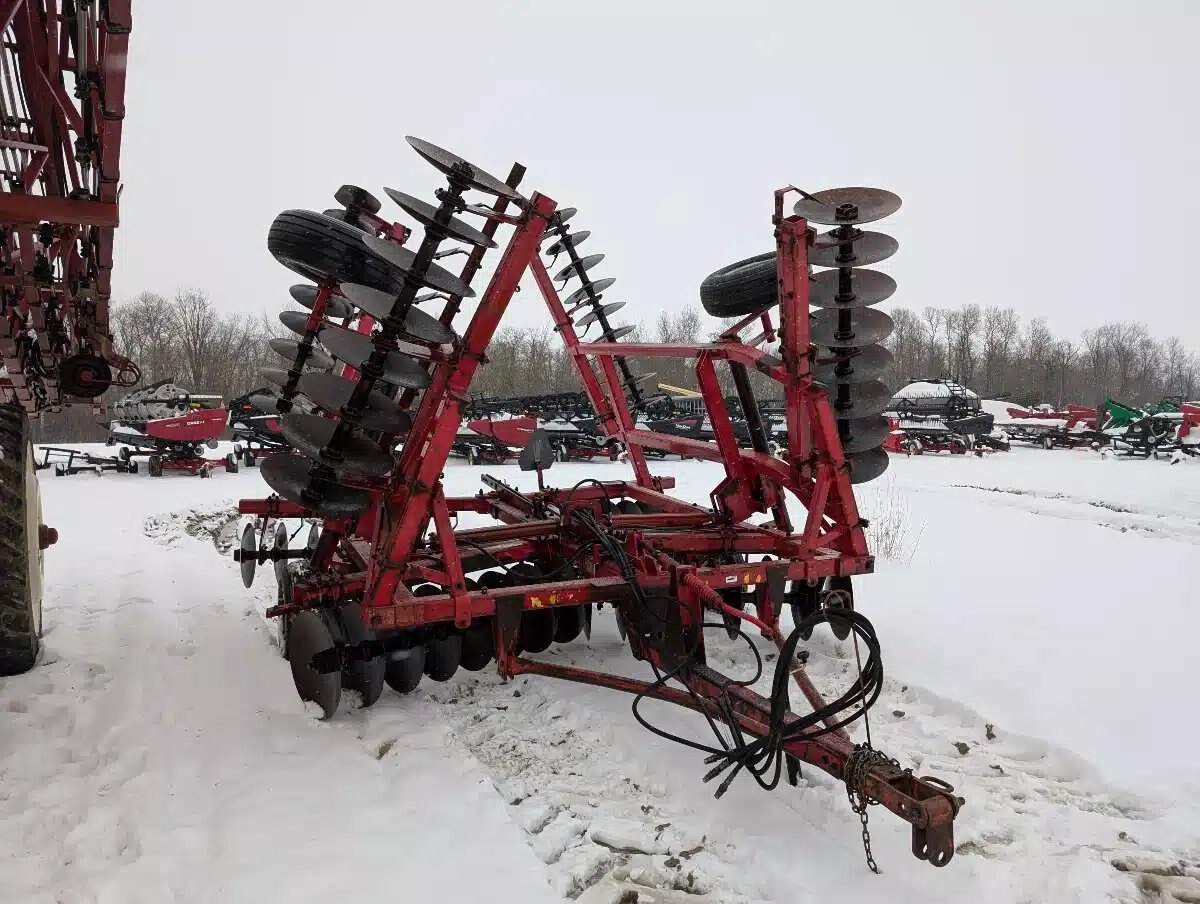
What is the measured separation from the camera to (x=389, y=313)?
123 inches

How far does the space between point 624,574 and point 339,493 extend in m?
1.37

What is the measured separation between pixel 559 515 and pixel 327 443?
78.4 inches

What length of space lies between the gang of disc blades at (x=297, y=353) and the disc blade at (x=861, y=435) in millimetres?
3101

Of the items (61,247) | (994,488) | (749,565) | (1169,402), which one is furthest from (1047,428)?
(61,247)

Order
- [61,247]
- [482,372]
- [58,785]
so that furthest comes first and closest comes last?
[482,372] → [61,247] → [58,785]

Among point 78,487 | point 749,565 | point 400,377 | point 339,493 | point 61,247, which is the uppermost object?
point 61,247

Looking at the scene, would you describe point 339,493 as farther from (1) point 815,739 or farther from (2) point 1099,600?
(2) point 1099,600

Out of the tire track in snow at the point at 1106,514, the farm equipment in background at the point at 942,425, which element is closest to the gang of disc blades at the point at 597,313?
the tire track in snow at the point at 1106,514

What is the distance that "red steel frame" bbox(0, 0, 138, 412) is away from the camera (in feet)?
8.38

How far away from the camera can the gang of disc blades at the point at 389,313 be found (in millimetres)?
3117

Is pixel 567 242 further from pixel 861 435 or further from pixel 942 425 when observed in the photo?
pixel 942 425

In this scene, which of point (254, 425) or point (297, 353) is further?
point (254, 425)

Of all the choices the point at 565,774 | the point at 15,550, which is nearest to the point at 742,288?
the point at 565,774

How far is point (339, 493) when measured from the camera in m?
3.56
